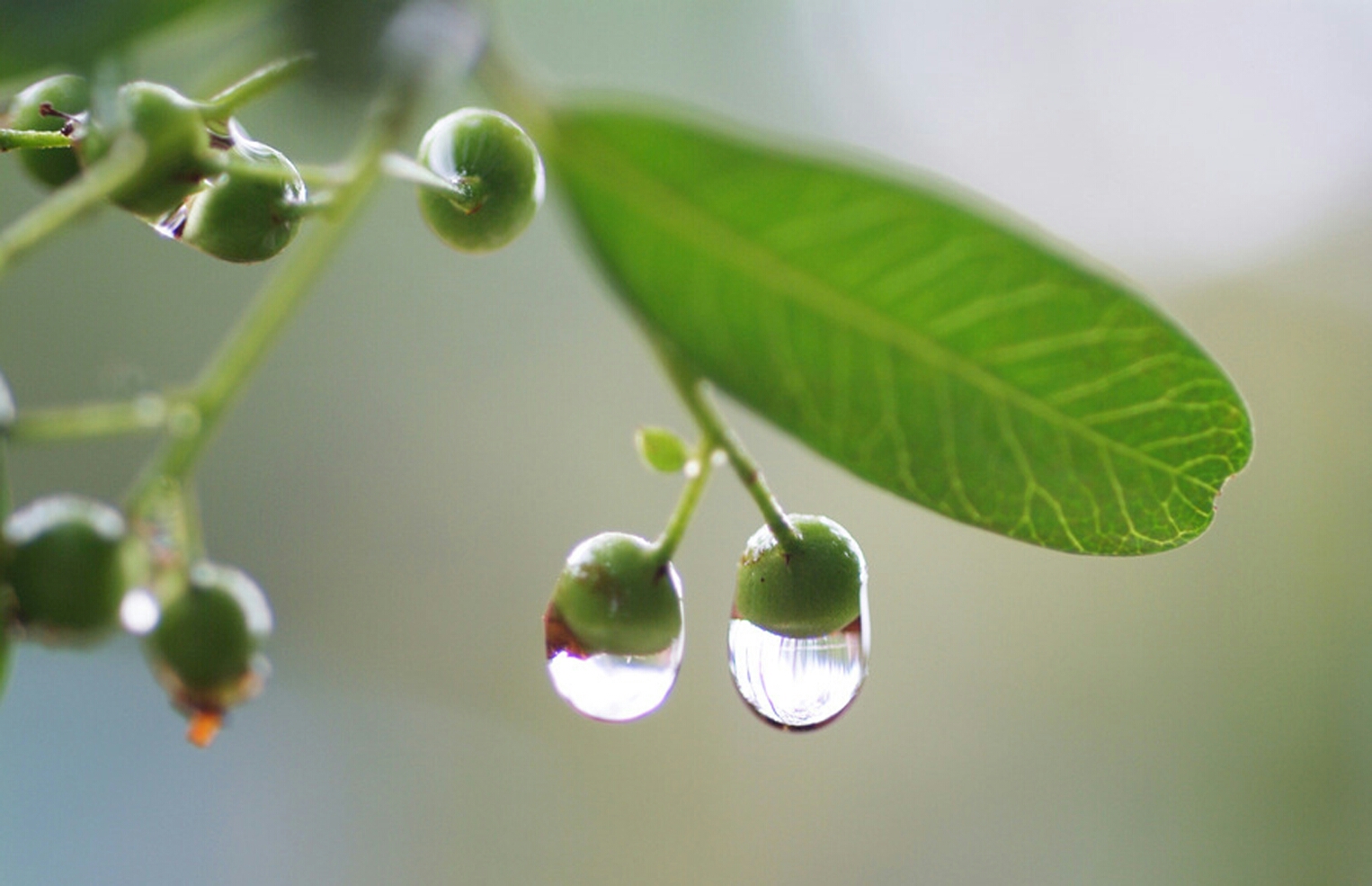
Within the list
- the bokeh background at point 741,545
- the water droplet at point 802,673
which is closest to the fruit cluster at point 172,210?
the water droplet at point 802,673

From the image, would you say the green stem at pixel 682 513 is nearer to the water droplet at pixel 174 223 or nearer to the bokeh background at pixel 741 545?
the water droplet at pixel 174 223

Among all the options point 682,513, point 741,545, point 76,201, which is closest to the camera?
point 76,201

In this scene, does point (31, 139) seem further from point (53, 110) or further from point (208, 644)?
point (208, 644)

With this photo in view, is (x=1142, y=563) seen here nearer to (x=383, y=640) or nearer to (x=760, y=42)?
(x=760, y=42)

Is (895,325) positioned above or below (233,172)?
above

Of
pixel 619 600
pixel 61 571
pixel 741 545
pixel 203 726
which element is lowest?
pixel 741 545

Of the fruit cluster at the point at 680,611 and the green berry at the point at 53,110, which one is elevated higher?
the fruit cluster at the point at 680,611

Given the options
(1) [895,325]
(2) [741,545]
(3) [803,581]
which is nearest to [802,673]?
(3) [803,581]
